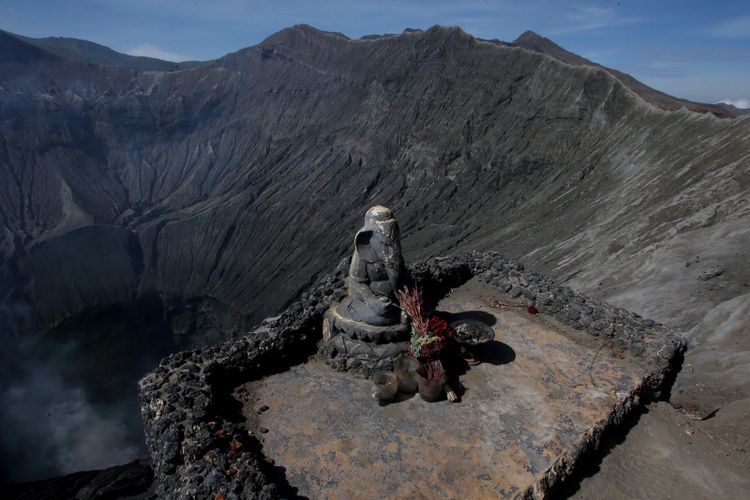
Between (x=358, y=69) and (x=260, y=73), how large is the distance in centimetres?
1796

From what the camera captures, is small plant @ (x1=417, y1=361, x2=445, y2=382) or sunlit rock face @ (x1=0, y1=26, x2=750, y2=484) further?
sunlit rock face @ (x1=0, y1=26, x2=750, y2=484)

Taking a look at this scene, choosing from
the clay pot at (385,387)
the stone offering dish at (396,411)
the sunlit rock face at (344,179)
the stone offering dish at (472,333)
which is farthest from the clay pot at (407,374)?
the sunlit rock face at (344,179)

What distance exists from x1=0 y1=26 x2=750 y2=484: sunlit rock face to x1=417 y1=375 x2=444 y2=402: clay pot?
6.22 m

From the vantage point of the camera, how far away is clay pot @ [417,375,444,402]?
7.98m

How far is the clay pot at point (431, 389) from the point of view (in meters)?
7.98

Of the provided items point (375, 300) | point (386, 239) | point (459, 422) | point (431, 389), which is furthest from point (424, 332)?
point (386, 239)

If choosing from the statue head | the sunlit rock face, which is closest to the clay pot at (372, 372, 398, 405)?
the statue head

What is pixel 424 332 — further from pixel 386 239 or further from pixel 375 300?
pixel 386 239

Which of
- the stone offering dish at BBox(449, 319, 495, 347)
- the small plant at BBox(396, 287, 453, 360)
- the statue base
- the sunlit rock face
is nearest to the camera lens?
the small plant at BBox(396, 287, 453, 360)

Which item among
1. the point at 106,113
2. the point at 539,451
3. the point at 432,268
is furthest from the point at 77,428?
the point at 106,113

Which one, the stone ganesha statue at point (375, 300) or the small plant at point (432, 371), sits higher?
the stone ganesha statue at point (375, 300)

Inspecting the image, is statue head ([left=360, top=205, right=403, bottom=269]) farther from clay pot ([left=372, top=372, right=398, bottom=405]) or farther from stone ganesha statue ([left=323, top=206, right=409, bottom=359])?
clay pot ([left=372, top=372, right=398, bottom=405])

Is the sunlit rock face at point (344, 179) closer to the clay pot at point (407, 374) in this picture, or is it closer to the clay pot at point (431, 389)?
the clay pot at point (431, 389)

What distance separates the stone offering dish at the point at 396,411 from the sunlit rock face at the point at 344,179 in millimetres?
3568
